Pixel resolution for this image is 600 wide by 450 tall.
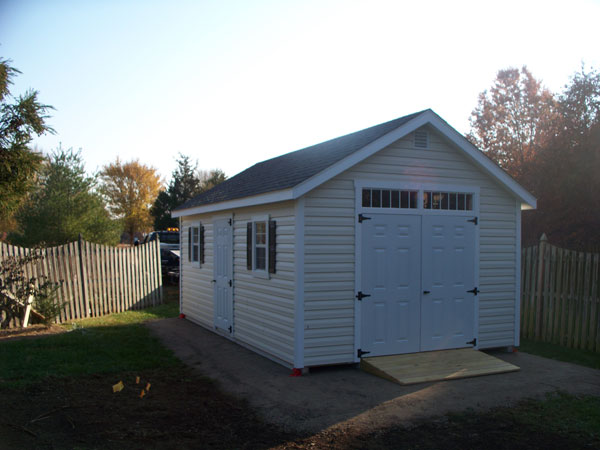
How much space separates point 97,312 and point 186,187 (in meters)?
23.1

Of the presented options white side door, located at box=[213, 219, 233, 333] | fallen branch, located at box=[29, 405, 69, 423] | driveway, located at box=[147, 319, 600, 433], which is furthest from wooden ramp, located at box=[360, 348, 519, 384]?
fallen branch, located at box=[29, 405, 69, 423]

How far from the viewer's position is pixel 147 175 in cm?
4244

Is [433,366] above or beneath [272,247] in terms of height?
beneath

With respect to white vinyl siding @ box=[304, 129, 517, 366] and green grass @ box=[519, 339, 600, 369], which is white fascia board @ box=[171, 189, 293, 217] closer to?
white vinyl siding @ box=[304, 129, 517, 366]

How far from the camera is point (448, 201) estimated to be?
869 centimetres

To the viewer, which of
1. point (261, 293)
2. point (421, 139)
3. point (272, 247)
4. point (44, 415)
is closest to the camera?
point (44, 415)

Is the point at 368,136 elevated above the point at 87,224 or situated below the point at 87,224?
above

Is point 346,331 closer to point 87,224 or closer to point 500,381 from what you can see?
point 500,381

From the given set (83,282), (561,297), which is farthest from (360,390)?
(83,282)

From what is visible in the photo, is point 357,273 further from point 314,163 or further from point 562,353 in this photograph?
point 562,353

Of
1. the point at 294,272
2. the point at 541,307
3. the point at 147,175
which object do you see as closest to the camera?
the point at 294,272

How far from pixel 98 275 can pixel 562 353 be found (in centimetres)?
1077

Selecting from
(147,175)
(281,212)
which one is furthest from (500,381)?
(147,175)

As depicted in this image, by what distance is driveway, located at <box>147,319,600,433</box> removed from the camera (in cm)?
579
